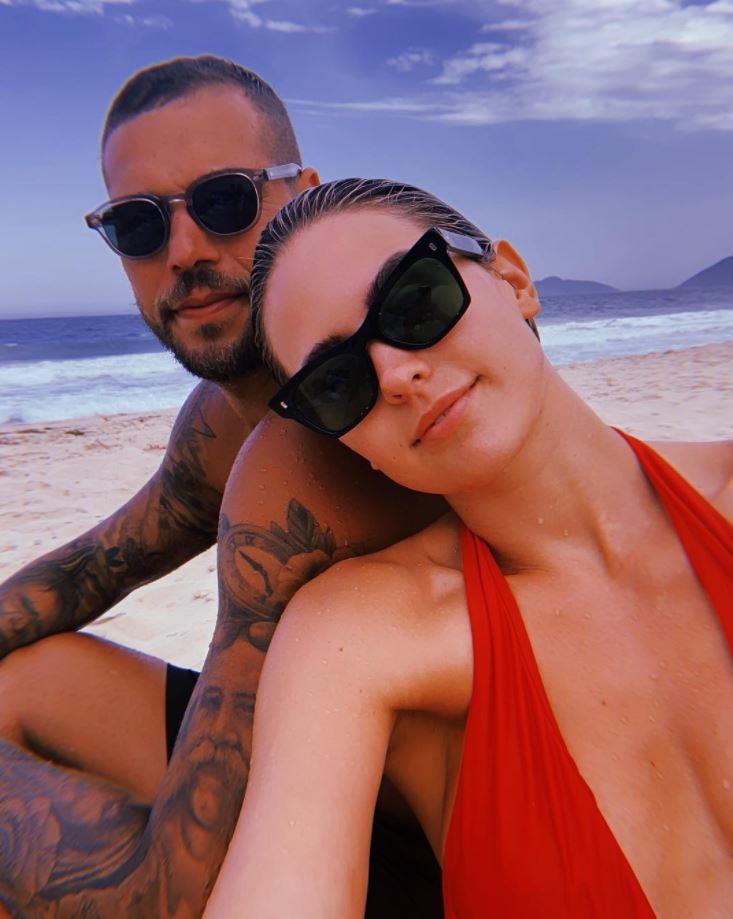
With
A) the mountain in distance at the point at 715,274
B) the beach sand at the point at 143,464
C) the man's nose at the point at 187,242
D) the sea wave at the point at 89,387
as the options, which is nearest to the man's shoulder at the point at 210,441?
the man's nose at the point at 187,242

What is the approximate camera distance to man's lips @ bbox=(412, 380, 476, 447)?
1.44 m

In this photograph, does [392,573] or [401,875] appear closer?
[392,573]

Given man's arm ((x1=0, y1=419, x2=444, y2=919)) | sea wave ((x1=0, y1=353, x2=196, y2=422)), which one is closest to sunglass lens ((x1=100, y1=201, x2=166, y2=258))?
man's arm ((x1=0, y1=419, x2=444, y2=919))

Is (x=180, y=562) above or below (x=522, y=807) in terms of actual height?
below

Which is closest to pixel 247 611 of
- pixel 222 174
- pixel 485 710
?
pixel 485 710

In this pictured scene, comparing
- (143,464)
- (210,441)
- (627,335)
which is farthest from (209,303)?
(627,335)

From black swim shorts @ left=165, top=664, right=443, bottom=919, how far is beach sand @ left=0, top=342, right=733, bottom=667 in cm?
201

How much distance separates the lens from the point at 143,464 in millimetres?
8570

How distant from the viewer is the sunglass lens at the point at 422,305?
1447mm

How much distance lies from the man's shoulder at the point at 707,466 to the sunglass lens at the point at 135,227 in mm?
1569

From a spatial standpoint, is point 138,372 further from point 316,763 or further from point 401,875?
point 316,763

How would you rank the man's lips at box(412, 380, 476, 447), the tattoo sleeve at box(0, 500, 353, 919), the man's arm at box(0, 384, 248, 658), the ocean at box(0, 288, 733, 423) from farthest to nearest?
1. the ocean at box(0, 288, 733, 423)
2. the man's arm at box(0, 384, 248, 658)
3. the man's lips at box(412, 380, 476, 447)
4. the tattoo sleeve at box(0, 500, 353, 919)

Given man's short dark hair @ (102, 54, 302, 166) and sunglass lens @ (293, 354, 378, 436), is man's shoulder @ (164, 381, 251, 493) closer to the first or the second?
man's short dark hair @ (102, 54, 302, 166)

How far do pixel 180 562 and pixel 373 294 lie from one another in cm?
164
